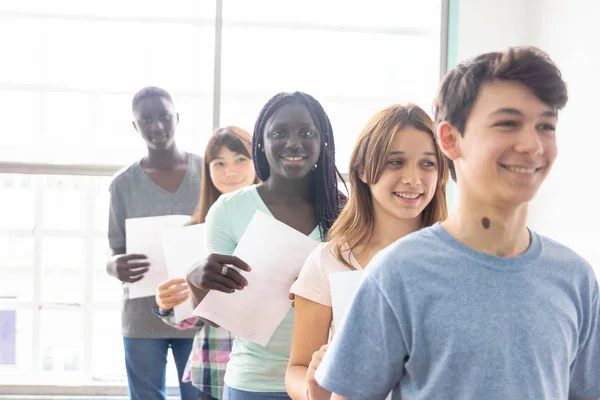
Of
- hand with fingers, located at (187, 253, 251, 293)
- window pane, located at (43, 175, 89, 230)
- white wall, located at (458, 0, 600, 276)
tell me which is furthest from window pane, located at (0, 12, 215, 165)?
hand with fingers, located at (187, 253, 251, 293)

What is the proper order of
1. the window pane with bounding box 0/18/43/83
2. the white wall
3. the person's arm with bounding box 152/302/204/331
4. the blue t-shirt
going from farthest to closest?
1. the window pane with bounding box 0/18/43/83
2. the white wall
3. the person's arm with bounding box 152/302/204/331
4. the blue t-shirt

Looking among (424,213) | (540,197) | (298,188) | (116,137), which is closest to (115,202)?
(116,137)

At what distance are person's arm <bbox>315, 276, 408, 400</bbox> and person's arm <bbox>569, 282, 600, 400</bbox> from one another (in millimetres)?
247

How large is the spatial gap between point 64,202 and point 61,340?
703 millimetres

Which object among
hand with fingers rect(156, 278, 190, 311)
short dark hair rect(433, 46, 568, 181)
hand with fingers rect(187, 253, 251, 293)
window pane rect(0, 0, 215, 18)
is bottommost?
hand with fingers rect(156, 278, 190, 311)

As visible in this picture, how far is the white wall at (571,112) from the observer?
264 centimetres

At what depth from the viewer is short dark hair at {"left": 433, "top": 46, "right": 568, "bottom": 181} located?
84cm

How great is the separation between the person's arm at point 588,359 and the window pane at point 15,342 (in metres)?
3.07

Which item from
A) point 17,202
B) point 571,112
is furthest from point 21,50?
point 571,112

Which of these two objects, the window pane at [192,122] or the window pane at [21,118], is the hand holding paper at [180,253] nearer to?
the window pane at [192,122]

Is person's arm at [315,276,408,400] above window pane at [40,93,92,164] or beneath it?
beneath

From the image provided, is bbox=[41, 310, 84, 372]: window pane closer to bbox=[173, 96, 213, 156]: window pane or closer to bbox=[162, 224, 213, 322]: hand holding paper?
bbox=[173, 96, 213, 156]: window pane

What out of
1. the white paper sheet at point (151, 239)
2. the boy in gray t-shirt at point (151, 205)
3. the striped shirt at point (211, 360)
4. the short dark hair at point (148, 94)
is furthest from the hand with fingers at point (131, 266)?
the short dark hair at point (148, 94)

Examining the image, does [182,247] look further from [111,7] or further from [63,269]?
[111,7]
